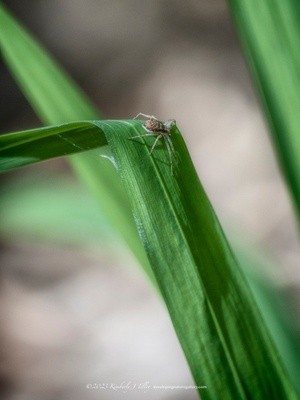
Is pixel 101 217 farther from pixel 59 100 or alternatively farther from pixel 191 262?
pixel 191 262

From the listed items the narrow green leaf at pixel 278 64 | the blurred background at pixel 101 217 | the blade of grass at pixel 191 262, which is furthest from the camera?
the blurred background at pixel 101 217

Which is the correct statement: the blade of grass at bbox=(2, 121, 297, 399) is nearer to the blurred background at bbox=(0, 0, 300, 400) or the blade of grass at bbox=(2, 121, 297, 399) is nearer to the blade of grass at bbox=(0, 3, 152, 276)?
the blade of grass at bbox=(0, 3, 152, 276)

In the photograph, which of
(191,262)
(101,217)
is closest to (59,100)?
(101,217)

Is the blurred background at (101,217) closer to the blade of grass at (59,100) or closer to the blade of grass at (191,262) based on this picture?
the blade of grass at (59,100)

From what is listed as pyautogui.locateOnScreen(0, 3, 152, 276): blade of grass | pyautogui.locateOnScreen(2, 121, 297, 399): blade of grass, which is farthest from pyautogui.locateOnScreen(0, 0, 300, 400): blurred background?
pyautogui.locateOnScreen(2, 121, 297, 399): blade of grass

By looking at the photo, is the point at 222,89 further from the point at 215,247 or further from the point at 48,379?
the point at 215,247

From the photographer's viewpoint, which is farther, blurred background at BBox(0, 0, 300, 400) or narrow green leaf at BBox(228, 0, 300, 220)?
blurred background at BBox(0, 0, 300, 400)

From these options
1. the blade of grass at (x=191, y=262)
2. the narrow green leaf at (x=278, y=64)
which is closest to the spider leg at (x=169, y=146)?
the blade of grass at (x=191, y=262)
